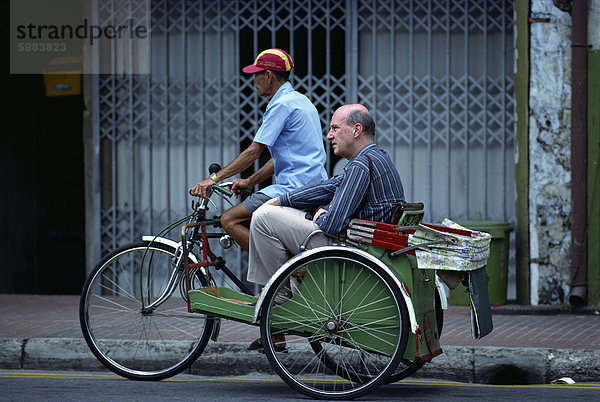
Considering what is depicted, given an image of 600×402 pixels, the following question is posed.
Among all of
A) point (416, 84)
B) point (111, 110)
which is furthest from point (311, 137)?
point (111, 110)

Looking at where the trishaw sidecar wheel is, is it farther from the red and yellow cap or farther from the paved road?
the red and yellow cap

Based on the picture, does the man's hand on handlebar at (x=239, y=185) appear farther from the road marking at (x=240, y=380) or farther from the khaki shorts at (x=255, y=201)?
the road marking at (x=240, y=380)

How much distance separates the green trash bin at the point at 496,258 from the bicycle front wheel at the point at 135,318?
3.62m

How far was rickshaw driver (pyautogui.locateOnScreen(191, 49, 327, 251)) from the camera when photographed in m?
5.97

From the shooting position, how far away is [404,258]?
17.7 feet

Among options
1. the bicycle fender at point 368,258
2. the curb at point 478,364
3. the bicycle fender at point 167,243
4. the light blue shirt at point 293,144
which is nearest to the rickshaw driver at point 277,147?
the light blue shirt at point 293,144

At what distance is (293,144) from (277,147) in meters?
0.10

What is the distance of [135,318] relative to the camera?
6.23 m

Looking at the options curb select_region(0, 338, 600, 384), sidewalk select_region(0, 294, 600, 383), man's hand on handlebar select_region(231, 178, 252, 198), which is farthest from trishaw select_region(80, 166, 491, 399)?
sidewalk select_region(0, 294, 600, 383)

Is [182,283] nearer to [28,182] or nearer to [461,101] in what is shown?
[461,101]

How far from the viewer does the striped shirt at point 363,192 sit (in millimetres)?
5395

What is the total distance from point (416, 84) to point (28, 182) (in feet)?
15.1

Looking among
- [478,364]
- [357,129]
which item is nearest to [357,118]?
[357,129]

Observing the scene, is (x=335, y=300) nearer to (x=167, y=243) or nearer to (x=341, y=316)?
(x=341, y=316)
